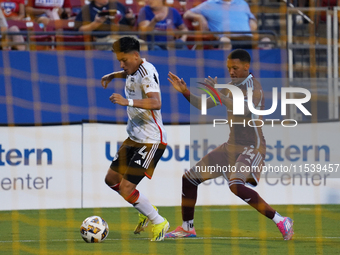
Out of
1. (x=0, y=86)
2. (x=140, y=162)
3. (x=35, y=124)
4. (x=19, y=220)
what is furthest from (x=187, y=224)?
(x=0, y=86)

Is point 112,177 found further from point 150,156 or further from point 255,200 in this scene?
point 255,200

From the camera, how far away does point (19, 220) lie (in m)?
8.03

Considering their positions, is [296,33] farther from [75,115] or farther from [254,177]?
[254,177]

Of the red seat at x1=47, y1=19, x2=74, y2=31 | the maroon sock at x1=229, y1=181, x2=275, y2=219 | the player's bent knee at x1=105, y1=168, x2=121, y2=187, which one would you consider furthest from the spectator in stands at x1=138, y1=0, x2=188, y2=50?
the maroon sock at x1=229, y1=181, x2=275, y2=219

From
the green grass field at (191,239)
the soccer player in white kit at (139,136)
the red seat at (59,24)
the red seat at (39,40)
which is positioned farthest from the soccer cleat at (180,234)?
the red seat at (59,24)

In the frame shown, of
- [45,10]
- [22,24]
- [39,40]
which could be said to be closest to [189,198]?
[39,40]

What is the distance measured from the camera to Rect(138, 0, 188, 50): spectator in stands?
10.6 meters

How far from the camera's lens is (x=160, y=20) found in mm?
10719

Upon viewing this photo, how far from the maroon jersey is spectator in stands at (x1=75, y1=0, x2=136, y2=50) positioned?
475 cm

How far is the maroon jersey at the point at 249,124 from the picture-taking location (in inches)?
241

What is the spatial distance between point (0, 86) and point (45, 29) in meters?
1.51

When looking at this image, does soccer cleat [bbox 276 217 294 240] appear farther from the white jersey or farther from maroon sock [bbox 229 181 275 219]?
the white jersey

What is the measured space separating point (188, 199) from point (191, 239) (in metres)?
0.43

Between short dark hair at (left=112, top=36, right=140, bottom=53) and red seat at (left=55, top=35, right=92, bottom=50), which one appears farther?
red seat at (left=55, top=35, right=92, bottom=50)
